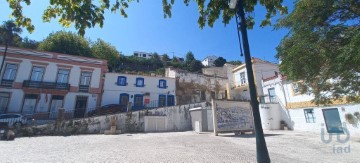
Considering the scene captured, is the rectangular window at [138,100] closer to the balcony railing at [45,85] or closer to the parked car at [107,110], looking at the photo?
the parked car at [107,110]

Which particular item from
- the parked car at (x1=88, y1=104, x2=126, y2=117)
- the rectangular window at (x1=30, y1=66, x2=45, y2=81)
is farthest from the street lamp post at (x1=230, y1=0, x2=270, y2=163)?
the rectangular window at (x1=30, y1=66, x2=45, y2=81)

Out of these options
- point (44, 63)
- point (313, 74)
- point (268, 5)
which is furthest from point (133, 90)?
point (268, 5)

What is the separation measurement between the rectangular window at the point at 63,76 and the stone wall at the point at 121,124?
8.23 m

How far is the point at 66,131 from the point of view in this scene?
1675 centimetres

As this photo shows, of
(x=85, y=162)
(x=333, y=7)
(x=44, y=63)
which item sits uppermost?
(x=44, y=63)

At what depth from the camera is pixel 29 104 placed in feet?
70.1

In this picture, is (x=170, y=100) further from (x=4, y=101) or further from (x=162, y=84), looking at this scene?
(x=4, y=101)

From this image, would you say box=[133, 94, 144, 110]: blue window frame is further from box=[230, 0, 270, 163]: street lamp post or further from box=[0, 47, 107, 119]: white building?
box=[230, 0, 270, 163]: street lamp post

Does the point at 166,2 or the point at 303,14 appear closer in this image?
the point at 166,2

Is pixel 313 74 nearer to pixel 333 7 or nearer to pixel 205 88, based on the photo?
pixel 333 7

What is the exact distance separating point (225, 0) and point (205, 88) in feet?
91.9

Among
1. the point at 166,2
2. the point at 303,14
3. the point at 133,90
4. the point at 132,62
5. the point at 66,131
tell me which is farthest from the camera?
the point at 132,62

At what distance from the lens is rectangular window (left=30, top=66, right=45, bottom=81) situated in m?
22.3

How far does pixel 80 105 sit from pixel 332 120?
26.8 m
